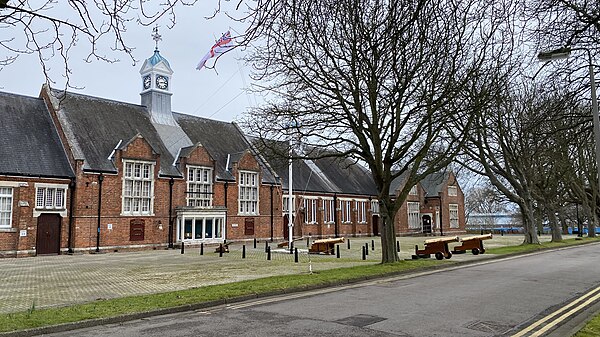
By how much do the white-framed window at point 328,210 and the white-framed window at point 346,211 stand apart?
166 centimetres

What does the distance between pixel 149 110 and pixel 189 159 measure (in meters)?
7.36

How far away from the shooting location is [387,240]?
21.6 m

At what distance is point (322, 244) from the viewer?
2953 centimetres

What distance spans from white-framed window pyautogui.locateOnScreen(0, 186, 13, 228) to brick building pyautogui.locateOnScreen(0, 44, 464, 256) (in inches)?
2.1

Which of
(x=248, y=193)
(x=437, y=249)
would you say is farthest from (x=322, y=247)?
(x=248, y=193)

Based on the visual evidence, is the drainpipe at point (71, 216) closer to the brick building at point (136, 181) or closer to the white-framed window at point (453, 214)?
the brick building at point (136, 181)

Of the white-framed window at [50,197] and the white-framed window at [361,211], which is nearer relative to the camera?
the white-framed window at [50,197]

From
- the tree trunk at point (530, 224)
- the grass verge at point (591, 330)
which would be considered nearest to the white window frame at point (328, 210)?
the tree trunk at point (530, 224)

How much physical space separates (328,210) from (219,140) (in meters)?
14.4

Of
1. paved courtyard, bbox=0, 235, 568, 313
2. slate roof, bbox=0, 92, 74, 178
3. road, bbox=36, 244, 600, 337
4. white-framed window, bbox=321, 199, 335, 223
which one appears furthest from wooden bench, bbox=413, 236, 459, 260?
white-framed window, bbox=321, 199, 335, 223

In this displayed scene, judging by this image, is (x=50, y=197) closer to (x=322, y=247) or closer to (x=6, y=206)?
(x=6, y=206)

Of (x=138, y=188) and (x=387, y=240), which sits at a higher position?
(x=138, y=188)

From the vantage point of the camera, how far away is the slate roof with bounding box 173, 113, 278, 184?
4312cm

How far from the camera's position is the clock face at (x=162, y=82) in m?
43.2
